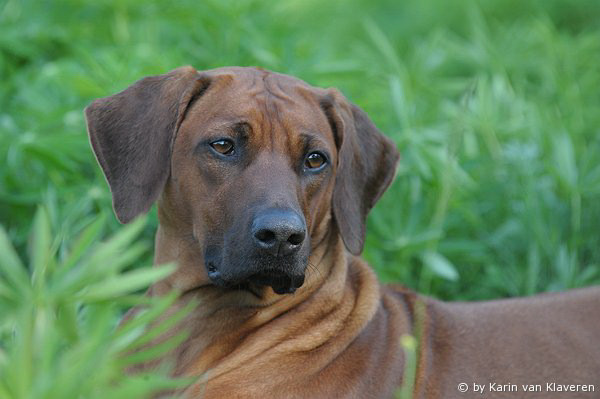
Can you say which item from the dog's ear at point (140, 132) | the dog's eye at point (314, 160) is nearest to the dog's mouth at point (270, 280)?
the dog's ear at point (140, 132)

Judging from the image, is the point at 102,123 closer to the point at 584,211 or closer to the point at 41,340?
the point at 41,340

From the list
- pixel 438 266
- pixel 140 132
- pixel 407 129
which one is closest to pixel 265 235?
pixel 140 132

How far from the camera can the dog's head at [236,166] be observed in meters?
3.50

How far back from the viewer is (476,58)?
777cm

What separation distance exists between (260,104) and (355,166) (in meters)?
0.60

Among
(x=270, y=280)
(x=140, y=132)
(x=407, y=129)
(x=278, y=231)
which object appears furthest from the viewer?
(x=407, y=129)

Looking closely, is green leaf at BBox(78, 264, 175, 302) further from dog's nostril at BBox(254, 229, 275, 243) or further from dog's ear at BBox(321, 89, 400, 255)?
dog's ear at BBox(321, 89, 400, 255)

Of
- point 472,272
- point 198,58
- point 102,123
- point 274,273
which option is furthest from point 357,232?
point 198,58

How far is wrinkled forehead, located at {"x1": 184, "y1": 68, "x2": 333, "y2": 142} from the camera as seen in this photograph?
3.75 m

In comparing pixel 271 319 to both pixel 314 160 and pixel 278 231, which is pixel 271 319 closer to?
pixel 278 231

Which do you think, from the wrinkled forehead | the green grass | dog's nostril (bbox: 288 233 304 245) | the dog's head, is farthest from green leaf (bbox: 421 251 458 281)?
dog's nostril (bbox: 288 233 304 245)

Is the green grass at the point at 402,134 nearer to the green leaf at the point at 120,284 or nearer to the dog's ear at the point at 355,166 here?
the dog's ear at the point at 355,166

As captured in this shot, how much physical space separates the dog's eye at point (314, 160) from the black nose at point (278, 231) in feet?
1.46

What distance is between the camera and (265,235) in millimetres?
3418
